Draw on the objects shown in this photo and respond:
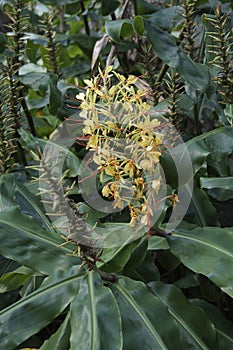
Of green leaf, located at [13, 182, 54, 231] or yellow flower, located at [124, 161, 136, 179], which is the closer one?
yellow flower, located at [124, 161, 136, 179]

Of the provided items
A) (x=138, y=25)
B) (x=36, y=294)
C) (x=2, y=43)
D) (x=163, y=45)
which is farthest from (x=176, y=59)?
(x=36, y=294)

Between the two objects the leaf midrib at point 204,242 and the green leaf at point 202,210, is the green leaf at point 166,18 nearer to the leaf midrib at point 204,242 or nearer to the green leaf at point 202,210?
the green leaf at point 202,210

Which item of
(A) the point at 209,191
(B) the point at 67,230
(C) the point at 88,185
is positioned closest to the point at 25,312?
(B) the point at 67,230

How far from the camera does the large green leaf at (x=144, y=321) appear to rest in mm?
1214

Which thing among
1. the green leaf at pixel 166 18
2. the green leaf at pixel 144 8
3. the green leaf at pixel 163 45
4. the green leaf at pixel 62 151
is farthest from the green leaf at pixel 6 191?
the green leaf at pixel 144 8

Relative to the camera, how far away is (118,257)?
4.44 feet

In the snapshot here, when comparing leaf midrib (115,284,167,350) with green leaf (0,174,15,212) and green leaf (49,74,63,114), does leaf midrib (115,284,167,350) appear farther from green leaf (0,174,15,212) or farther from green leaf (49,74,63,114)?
green leaf (49,74,63,114)

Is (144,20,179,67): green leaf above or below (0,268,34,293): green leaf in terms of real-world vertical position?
above

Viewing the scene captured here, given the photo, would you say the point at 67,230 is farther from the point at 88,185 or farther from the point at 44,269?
the point at 88,185

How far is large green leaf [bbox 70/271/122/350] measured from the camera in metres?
1.15

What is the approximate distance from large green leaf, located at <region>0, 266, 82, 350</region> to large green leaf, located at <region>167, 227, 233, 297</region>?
0.90 feet

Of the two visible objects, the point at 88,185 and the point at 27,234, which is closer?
the point at 27,234

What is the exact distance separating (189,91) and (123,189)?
64 centimetres

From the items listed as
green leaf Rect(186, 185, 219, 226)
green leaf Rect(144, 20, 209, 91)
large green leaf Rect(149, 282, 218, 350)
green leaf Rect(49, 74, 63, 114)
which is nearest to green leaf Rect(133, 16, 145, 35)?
green leaf Rect(144, 20, 209, 91)
